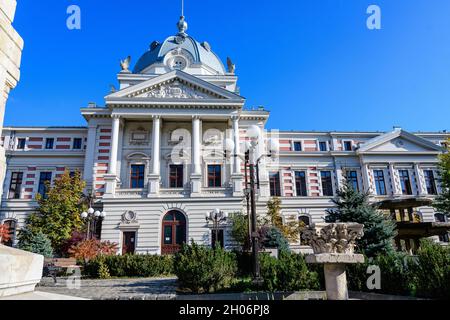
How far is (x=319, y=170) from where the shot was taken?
36062mm

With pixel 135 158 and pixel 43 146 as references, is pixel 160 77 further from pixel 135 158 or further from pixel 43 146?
pixel 43 146

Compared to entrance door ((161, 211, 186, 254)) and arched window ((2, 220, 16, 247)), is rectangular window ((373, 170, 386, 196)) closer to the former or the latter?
entrance door ((161, 211, 186, 254))

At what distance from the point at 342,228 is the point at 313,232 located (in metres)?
0.72

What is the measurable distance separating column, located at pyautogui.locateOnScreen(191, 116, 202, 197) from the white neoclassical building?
0.11 m

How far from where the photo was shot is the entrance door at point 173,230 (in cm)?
2838

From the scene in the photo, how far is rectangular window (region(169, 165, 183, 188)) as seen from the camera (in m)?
32.0

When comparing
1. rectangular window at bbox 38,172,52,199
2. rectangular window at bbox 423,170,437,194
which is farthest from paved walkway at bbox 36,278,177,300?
rectangular window at bbox 423,170,437,194

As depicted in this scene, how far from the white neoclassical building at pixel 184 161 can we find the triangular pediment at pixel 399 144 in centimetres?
12

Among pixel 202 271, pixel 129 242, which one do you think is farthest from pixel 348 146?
pixel 202 271

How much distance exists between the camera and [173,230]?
28.6 m

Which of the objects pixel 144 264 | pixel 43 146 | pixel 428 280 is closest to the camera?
pixel 428 280
